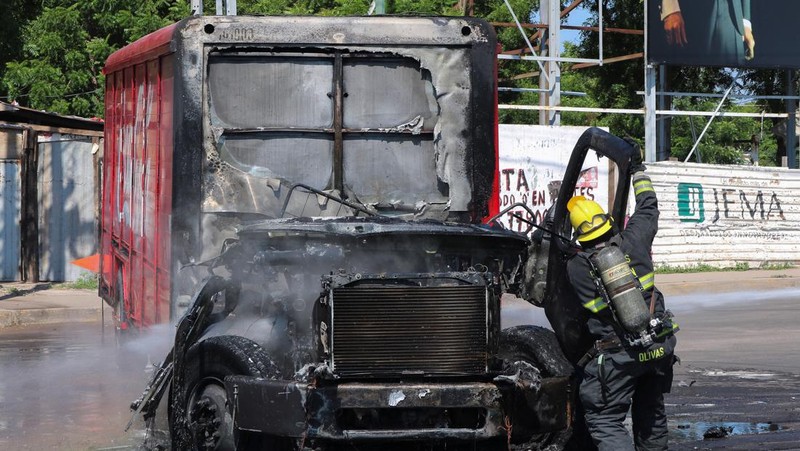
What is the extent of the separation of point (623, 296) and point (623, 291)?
27 millimetres

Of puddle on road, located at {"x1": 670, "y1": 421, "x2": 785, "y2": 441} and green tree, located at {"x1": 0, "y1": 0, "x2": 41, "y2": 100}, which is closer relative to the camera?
puddle on road, located at {"x1": 670, "y1": 421, "x2": 785, "y2": 441}

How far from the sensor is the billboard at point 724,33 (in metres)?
24.8

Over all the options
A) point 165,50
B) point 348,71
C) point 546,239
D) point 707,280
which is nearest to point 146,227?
point 165,50

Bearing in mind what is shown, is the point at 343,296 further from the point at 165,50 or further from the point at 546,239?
the point at 165,50

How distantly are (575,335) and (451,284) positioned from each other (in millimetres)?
977

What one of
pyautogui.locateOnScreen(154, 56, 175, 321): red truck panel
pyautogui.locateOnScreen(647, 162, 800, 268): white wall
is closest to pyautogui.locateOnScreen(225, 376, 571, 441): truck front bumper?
pyautogui.locateOnScreen(154, 56, 175, 321): red truck panel

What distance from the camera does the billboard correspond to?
24812 millimetres

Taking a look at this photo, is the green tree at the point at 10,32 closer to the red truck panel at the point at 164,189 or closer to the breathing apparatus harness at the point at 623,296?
the red truck panel at the point at 164,189

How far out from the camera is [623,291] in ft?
20.2

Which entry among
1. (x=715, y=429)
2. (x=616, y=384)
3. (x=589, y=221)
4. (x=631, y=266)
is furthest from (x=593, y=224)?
(x=715, y=429)

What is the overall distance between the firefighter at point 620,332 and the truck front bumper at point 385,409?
367mm

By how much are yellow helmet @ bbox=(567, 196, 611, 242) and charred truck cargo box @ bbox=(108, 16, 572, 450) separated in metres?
0.44

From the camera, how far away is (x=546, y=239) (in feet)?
23.5

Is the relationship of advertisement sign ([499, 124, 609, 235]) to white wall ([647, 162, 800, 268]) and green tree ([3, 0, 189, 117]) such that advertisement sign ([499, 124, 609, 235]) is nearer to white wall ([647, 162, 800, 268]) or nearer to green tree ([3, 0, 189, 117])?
white wall ([647, 162, 800, 268])
